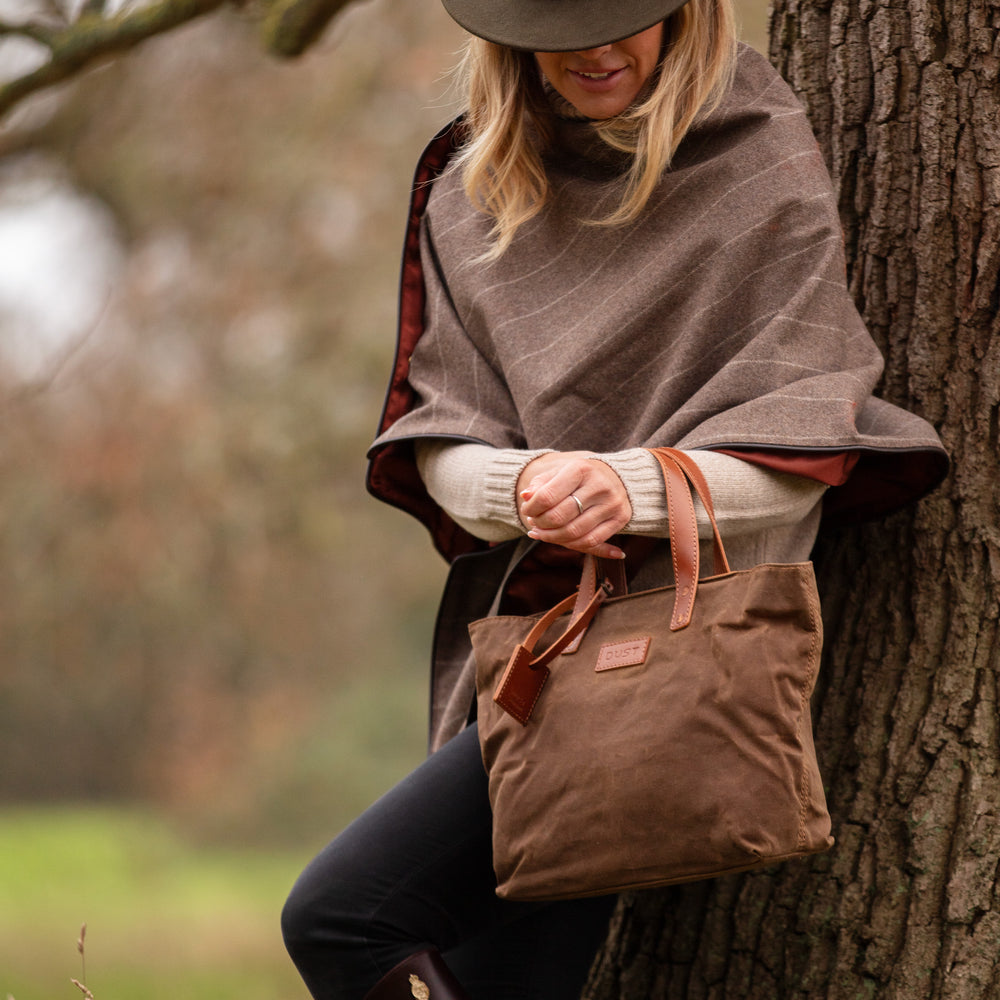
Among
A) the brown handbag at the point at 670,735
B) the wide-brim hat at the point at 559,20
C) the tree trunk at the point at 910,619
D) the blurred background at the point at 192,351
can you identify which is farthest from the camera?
the blurred background at the point at 192,351

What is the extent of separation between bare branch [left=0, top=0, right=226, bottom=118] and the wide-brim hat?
4.48 feet

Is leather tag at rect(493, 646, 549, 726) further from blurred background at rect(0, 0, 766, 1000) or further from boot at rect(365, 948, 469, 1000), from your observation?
blurred background at rect(0, 0, 766, 1000)

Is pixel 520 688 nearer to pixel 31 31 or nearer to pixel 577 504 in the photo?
pixel 577 504

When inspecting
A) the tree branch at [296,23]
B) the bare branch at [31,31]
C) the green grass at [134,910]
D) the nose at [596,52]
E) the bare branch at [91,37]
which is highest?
the bare branch at [31,31]

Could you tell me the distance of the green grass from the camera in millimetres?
8242

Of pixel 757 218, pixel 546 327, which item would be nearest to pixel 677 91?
pixel 757 218

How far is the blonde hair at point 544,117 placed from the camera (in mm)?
1631

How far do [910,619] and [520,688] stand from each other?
28.3 inches

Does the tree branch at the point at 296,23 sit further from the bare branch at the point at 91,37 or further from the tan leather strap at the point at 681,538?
the tan leather strap at the point at 681,538

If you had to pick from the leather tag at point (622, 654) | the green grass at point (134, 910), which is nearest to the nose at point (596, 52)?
the leather tag at point (622, 654)

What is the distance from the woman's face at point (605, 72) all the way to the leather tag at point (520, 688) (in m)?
0.77

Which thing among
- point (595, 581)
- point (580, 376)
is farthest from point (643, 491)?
point (580, 376)

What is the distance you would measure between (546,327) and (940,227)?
645 millimetres

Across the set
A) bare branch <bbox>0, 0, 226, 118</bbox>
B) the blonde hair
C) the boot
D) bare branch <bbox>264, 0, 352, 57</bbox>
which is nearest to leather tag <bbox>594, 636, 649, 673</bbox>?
the boot
